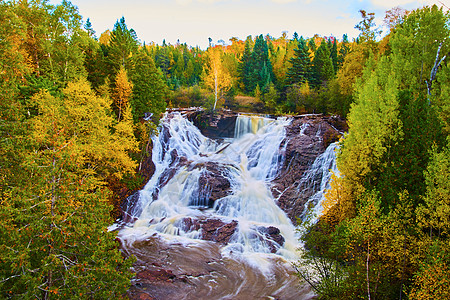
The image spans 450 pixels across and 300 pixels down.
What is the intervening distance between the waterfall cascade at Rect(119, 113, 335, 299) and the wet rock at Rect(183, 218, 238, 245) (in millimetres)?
Answer: 71

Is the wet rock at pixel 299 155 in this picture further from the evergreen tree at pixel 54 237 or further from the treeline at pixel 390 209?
the evergreen tree at pixel 54 237

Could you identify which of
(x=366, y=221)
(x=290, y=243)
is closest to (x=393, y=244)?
(x=366, y=221)


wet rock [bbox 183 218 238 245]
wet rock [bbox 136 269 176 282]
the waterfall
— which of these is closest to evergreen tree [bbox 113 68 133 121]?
the waterfall

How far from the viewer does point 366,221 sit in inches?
431

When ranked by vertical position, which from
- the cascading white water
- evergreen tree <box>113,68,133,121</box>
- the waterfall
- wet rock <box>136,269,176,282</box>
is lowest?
wet rock <box>136,269,176,282</box>

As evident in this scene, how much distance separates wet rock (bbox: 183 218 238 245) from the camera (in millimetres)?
19484

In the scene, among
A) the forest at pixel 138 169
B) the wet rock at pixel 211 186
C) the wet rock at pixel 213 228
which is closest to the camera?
the forest at pixel 138 169

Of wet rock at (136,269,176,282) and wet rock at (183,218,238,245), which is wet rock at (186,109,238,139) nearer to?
wet rock at (183,218,238,245)

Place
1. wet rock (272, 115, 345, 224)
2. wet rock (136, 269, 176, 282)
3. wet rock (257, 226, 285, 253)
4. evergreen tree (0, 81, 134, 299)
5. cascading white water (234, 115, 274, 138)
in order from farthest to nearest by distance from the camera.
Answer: cascading white water (234, 115, 274, 138) < wet rock (272, 115, 345, 224) < wet rock (257, 226, 285, 253) < wet rock (136, 269, 176, 282) < evergreen tree (0, 81, 134, 299)

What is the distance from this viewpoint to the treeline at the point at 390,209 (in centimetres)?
1016

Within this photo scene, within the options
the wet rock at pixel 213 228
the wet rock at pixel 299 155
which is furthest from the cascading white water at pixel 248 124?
the wet rock at pixel 213 228

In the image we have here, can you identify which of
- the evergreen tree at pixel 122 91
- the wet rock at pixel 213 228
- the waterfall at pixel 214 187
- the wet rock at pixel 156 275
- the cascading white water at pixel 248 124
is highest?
the evergreen tree at pixel 122 91

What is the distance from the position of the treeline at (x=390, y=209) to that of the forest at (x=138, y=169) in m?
0.06

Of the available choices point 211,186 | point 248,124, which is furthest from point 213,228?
point 248,124
